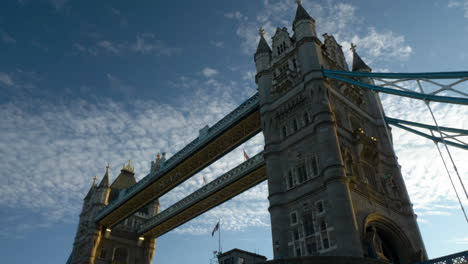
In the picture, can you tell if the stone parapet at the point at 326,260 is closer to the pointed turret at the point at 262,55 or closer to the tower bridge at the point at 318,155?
the tower bridge at the point at 318,155

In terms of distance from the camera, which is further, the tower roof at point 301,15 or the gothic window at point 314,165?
the tower roof at point 301,15

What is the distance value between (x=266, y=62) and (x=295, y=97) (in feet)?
22.4

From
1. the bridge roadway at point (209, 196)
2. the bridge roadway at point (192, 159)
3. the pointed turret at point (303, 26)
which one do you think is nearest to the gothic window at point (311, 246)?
the bridge roadway at point (209, 196)

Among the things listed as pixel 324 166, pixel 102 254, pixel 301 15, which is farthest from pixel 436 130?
pixel 102 254

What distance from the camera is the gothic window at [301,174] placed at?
27.9 meters

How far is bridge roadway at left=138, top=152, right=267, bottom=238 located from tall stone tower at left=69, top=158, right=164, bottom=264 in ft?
6.54

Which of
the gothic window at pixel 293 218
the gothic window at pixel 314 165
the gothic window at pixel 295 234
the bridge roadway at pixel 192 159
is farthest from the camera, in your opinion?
the bridge roadway at pixel 192 159

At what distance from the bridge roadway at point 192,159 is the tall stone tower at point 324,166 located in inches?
154

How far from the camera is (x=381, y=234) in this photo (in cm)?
2844

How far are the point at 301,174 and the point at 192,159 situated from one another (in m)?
18.1

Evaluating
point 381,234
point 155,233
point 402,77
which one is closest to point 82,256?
point 155,233

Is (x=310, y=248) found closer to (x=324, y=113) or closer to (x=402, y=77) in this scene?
(x=324, y=113)

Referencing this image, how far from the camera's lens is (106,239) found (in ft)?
180

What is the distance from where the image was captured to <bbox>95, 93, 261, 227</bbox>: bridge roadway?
3741cm
